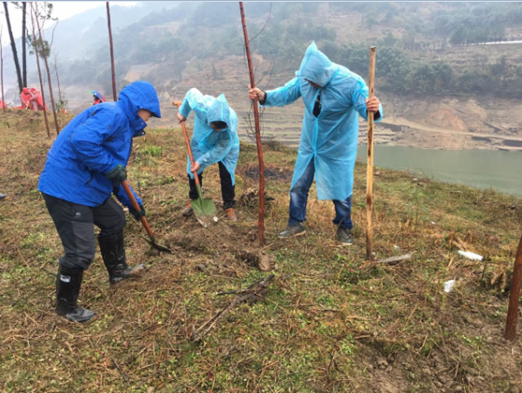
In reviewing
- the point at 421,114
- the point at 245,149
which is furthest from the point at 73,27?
the point at 245,149

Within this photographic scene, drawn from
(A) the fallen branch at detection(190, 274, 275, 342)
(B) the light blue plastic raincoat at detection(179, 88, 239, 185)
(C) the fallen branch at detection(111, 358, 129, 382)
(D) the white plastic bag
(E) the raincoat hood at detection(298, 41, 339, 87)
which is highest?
(E) the raincoat hood at detection(298, 41, 339, 87)

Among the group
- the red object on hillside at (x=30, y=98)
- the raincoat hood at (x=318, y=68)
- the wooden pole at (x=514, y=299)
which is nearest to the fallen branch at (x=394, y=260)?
the wooden pole at (x=514, y=299)

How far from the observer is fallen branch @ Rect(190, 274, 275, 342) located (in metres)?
1.93

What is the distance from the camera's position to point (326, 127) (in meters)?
2.95

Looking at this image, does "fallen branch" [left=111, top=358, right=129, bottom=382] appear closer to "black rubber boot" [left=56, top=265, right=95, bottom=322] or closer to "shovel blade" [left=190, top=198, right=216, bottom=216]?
"black rubber boot" [left=56, top=265, right=95, bottom=322]

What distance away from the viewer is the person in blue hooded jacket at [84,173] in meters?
1.88

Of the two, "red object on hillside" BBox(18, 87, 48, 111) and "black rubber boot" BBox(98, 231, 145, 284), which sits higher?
"red object on hillside" BBox(18, 87, 48, 111)

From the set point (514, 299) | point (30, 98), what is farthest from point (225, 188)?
point (30, 98)

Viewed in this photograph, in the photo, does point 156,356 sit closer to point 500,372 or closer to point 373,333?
point 373,333

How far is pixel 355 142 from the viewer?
3.01m

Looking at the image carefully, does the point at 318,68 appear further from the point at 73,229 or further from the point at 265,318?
the point at 73,229

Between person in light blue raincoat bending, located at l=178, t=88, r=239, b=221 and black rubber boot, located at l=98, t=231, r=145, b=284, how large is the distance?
1197 millimetres

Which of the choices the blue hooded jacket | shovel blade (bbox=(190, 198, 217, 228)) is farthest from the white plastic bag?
the blue hooded jacket

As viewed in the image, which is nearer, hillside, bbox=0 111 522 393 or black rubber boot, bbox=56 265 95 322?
hillside, bbox=0 111 522 393
